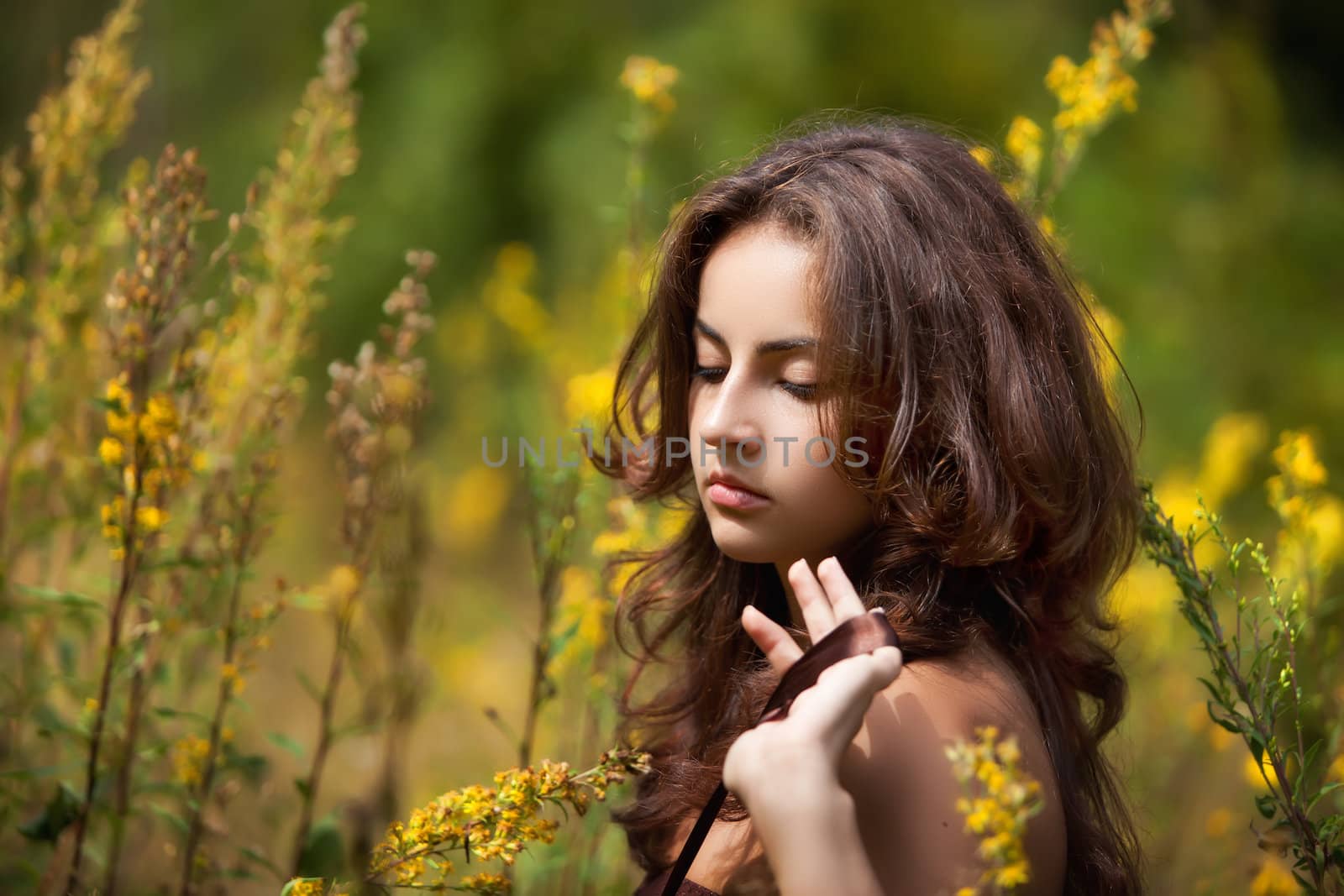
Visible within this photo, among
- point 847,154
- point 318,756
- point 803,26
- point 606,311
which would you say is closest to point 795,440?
point 847,154

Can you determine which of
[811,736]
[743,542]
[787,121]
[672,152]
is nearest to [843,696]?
[811,736]

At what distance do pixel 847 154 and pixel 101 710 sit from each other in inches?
49.5

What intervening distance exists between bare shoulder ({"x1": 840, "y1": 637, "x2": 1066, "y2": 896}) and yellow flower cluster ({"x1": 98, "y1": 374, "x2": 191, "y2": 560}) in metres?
0.98

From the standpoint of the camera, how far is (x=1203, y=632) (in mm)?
1470

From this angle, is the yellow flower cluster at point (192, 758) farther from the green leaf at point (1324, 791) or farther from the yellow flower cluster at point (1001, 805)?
the green leaf at point (1324, 791)

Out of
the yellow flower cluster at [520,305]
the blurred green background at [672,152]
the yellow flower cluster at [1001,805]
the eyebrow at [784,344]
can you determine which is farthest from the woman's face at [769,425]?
the blurred green background at [672,152]

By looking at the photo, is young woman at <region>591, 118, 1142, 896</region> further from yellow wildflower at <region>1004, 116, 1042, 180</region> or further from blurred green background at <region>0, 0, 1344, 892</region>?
blurred green background at <region>0, 0, 1344, 892</region>

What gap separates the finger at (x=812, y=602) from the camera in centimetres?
122

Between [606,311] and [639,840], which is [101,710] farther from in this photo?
[606,311]

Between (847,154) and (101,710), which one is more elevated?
(847,154)

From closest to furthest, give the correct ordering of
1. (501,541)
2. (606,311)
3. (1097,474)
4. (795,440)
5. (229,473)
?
(795,440)
(1097,474)
(229,473)
(606,311)
(501,541)

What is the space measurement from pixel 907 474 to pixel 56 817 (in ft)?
4.04

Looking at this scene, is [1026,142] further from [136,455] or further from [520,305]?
[136,455]

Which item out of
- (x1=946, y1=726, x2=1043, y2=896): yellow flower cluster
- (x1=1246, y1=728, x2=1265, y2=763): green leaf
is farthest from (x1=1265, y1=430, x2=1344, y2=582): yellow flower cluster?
(x1=946, y1=726, x2=1043, y2=896): yellow flower cluster
